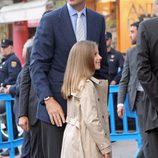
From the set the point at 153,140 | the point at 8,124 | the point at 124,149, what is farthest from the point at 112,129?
the point at 153,140

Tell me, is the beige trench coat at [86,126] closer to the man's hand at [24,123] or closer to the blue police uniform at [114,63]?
the man's hand at [24,123]

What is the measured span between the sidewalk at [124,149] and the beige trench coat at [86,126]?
385cm

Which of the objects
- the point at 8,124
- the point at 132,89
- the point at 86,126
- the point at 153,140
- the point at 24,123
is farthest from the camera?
the point at 8,124

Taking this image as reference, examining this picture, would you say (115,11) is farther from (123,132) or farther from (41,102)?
(41,102)

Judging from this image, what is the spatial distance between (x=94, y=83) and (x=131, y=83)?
5.34ft

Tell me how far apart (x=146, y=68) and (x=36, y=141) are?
5.60 feet

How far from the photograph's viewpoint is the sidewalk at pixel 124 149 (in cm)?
757

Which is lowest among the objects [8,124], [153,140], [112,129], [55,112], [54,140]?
[112,129]

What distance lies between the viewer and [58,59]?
3.74 metres

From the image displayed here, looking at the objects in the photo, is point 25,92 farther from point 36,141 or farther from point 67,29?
point 67,29

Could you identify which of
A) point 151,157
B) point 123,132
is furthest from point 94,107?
point 123,132

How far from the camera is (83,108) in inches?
144

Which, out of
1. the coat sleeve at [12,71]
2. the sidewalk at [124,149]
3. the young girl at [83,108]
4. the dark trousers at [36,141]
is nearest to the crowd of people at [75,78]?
the young girl at [83,108]

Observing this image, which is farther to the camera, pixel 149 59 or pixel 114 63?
pixel 114 63
